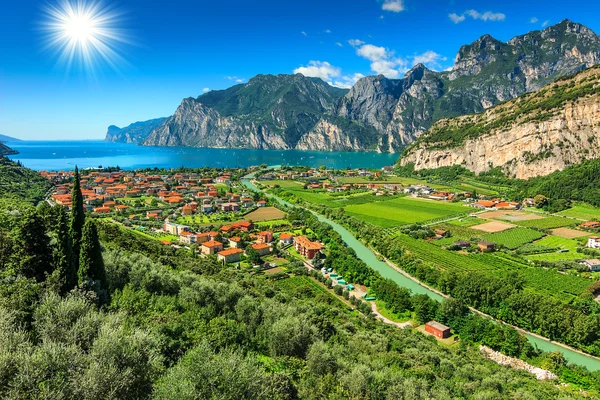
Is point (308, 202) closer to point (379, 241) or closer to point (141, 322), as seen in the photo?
point (379, 241)

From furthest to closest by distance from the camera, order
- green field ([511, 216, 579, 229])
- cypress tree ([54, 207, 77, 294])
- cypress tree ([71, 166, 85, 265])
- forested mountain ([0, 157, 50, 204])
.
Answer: forested mountain ([0, 157, 50, 204]) → green field ([511, 216, 579, 229]) → cypress tree ([71, 166, 85, 265]) → cypress tree ([54, 207, 77, 294])

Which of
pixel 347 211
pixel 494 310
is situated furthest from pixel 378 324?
pixel 347 211

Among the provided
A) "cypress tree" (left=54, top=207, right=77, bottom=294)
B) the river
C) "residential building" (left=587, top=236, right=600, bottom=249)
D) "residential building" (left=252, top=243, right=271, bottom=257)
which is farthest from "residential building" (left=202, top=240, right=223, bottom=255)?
"residential building" (left=587, top=236, right=600, bottom=249)

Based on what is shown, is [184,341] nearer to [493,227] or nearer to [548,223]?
[493,227]

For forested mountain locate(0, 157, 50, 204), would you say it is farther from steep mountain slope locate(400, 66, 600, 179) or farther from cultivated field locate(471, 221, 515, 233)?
steep mountain slope locate(400, 66, 600, 179)

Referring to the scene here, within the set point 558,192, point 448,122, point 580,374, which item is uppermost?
point 448,122

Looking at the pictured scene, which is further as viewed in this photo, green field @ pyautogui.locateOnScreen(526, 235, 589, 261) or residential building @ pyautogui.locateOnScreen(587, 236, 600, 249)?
residential building @ pyautogui.locateOnScreen(587, 236, 600, 249)

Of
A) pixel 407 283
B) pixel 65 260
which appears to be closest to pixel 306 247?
pixel 407 283
